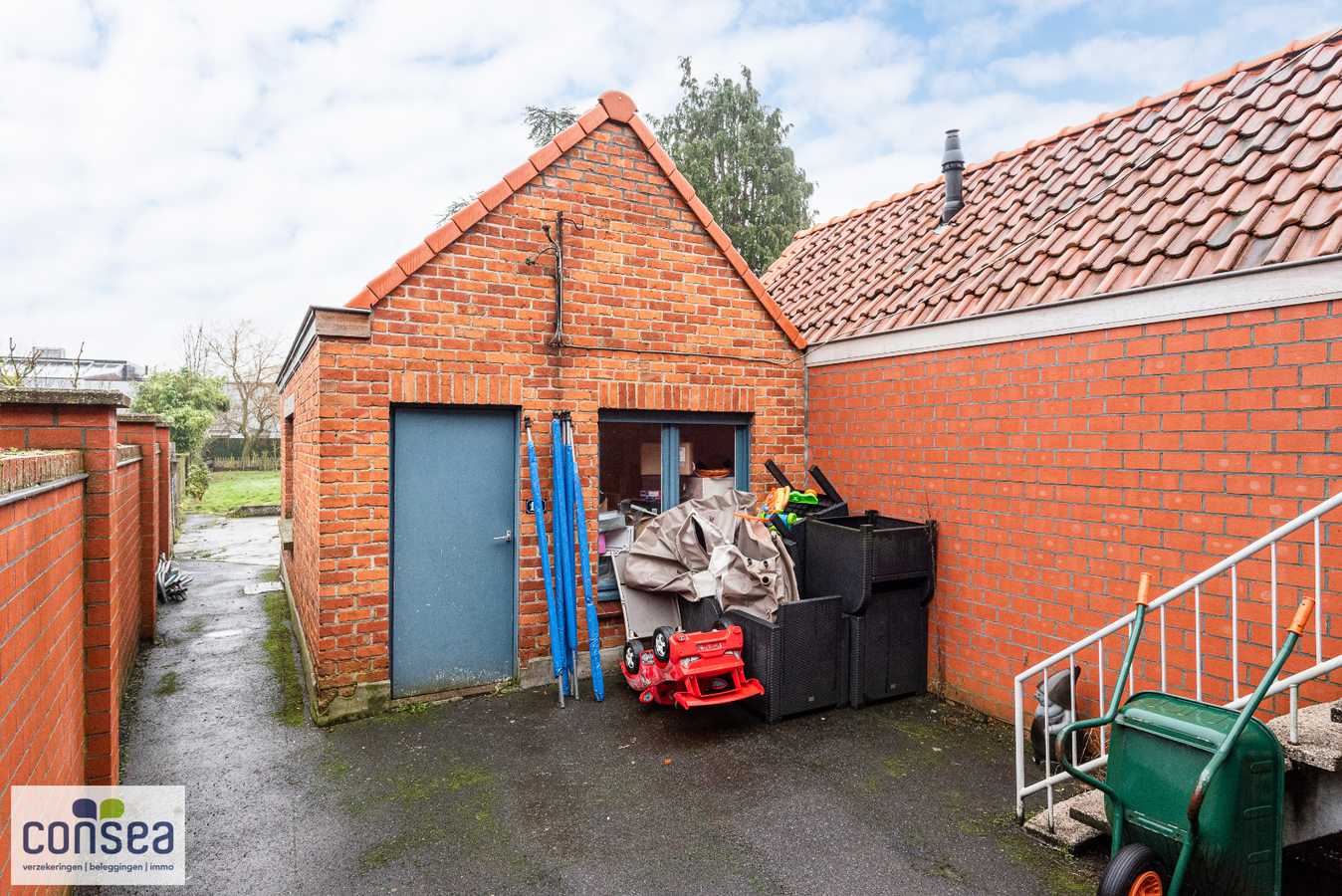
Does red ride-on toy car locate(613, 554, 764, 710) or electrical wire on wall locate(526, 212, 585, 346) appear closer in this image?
red ride-on toy car locate(613, 554, 764, 710)

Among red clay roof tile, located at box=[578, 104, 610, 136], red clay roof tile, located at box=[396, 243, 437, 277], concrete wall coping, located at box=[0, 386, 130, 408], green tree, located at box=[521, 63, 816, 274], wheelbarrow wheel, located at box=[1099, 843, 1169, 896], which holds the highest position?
green tree, located at box=[521, 63, 816, 274]

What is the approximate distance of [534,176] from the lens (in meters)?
5.29

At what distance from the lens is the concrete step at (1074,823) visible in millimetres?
3098

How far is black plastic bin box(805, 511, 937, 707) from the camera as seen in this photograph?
488 centimetres

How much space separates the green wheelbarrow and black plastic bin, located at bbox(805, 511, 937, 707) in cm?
222

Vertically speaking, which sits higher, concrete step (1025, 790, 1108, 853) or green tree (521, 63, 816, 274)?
green tree (521, 63, 816, 274)

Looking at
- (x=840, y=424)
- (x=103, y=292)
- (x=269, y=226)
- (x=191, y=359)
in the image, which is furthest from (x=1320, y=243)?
(x=103, y=292)

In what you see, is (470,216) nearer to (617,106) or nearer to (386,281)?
(386,281)

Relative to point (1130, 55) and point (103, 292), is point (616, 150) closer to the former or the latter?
point (1130, 55)

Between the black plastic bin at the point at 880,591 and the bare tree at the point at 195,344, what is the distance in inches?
1257

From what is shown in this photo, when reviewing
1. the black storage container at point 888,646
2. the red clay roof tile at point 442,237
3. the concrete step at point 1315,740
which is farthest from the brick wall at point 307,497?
the concrete step at point 1315,740

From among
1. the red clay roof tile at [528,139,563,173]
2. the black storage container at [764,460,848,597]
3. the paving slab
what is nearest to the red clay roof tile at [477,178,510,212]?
the red clay roof tile at [528,139,563,173]

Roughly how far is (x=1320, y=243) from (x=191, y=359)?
35.1 m

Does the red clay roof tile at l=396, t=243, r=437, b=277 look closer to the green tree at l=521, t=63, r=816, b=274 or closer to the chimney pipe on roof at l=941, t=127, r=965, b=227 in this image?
the chimney pipe on roof at l=941, t=127, r=965, b=227
